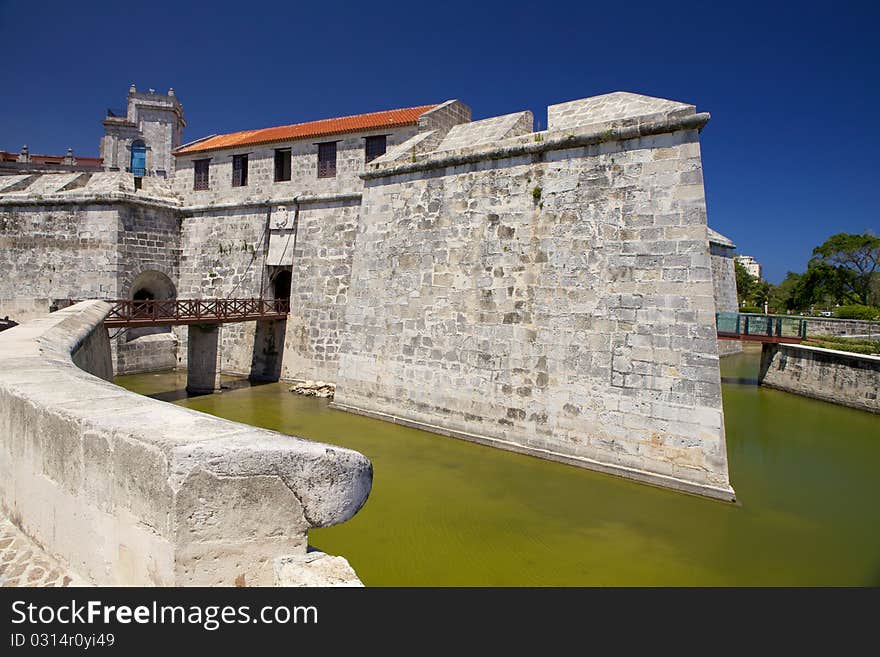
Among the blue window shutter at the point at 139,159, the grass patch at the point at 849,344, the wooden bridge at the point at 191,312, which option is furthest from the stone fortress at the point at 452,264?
the blue window shutter at the point at 139,159

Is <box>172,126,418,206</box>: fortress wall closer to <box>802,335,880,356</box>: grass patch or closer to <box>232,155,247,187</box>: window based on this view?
<box>232,155,247,187</box>: window

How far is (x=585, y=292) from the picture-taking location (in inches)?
364

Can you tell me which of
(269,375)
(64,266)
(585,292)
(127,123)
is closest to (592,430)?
(585,292)

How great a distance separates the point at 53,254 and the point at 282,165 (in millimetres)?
7877

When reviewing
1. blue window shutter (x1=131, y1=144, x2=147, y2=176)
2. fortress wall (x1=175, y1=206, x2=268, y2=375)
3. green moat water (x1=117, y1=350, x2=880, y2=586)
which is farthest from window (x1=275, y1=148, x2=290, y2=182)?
blue window shutter (x1=131, y1=144, x2=147, y2=176)

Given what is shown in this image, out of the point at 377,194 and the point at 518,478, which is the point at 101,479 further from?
the point at 377,194

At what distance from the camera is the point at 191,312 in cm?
1418

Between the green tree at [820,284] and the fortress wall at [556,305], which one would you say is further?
the green tree at [820,284]

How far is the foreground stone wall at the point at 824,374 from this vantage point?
46.5 ft

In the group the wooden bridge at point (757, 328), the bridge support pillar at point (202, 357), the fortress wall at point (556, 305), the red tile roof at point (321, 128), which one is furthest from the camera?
the wooden bridge at point (757, 328)

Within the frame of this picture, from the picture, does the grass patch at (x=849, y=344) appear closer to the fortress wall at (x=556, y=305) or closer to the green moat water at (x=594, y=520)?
the green moat water at (x=594, y=520)

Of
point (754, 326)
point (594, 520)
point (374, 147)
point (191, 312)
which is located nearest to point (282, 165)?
point (374, 147)

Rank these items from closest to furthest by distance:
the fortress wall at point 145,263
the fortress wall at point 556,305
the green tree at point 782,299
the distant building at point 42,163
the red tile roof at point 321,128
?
1. the fortress wall at point 556,305
2. the red tile roof at point 321,128
3. the fortress wall at point 145,263
4. the distant building at point 42,163
5. the green tree at point 782,299

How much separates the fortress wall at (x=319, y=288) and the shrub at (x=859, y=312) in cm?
2597
